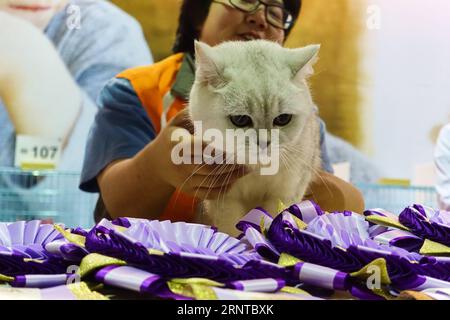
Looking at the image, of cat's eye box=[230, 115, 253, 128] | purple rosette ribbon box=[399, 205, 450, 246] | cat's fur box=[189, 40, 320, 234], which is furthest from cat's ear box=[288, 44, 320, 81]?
purple rosette ribbon box=[399, 205, 450, 246]

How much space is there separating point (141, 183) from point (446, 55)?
758mm

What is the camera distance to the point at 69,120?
1.21 meters

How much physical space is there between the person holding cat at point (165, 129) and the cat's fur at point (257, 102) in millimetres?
39

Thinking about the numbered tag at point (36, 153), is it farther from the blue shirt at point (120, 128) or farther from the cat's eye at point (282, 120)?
the cat's eye at point (282, 120)

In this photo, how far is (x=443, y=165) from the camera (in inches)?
52.0

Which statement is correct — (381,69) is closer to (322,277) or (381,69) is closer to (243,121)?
(243,121)

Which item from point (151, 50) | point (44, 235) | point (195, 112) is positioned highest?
point (151, 50)

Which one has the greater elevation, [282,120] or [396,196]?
[282,120]

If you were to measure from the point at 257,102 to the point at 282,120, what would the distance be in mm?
59

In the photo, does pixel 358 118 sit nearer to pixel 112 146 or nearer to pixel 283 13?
pixel 283 13

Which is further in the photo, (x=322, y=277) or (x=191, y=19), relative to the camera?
(x=191, y=19)

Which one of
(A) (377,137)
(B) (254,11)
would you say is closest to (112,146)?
(B) (254,11)

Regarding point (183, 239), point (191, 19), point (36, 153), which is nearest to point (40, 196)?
point (36, 153)
